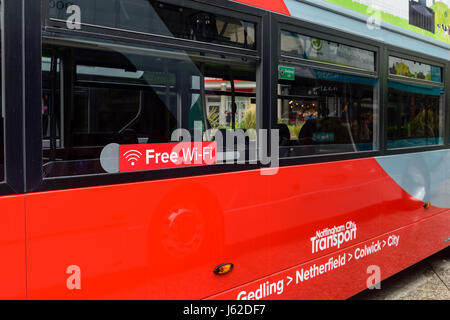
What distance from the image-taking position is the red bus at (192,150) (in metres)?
2.12

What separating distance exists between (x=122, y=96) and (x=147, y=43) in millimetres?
324

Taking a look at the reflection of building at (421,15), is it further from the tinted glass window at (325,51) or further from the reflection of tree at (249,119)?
the reflection of tree at (249,119)

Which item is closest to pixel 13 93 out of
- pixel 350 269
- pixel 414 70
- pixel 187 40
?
pixel 187 40

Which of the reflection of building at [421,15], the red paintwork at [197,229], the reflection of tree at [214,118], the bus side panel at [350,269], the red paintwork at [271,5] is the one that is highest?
the reflection of building at [421,15]

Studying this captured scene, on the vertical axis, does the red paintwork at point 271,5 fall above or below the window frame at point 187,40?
above

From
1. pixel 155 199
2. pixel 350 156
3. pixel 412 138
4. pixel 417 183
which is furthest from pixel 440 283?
pixel 155 199

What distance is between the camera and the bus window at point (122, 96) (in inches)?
89.8

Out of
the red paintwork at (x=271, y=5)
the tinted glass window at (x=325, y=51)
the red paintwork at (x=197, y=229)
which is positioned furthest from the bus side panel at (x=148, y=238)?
the red paintwork at (x=271, y=5)

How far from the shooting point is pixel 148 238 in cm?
254

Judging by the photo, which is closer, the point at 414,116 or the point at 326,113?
the point at 326,113

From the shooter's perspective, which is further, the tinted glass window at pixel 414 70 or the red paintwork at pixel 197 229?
the tinted glass window at pixel 414 70

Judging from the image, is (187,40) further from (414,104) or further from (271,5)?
(414,104)

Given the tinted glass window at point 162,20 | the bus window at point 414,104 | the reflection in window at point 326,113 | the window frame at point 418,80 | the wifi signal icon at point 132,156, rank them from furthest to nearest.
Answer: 1. the bus window at point 414,104
2. the window frame at point 418,80
3. the reflection in window at point 326,113
4. the wifi signal icon at point 132,156
5. the tinted glass window at point 162,20

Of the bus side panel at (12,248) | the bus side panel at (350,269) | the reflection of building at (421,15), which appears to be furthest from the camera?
the reflection of building at (421,15)
